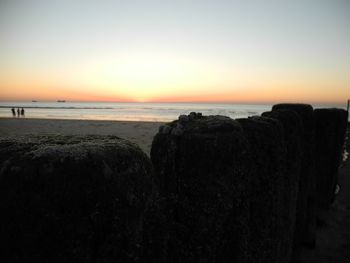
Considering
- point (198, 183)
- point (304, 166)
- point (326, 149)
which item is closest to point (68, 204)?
point (198, 183)

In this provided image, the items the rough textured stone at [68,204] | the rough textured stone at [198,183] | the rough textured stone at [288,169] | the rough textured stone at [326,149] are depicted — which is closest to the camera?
the rough textured stone at [68,204]

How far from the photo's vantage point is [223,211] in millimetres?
2141

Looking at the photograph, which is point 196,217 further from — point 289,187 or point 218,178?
point 289,187

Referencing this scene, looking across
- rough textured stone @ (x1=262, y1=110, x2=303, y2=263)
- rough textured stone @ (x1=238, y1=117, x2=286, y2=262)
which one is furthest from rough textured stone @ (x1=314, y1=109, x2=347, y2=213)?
rough textured stone @ (x1=238, y1=117, x2=286, y2=262)

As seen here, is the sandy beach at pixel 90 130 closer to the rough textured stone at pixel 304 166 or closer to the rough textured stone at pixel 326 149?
the rough textured stone at pixel 326 149

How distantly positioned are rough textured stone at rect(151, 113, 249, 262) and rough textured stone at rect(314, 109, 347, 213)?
20.6 ft

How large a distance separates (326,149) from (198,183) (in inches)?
283

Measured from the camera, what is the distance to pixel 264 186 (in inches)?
111

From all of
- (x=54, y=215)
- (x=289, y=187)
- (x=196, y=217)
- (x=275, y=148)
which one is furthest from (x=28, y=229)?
(x=289, y=187)

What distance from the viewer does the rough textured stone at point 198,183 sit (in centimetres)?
208

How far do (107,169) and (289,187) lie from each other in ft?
10.8

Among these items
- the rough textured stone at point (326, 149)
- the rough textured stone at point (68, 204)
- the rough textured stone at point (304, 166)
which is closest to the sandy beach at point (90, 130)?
the rough textured stone at point (326, 149)

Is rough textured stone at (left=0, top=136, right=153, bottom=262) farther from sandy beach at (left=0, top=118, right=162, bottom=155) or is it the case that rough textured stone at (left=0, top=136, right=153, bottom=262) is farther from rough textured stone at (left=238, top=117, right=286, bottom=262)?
sandy beach at (left=0, top=118, right=162, bottom=155)

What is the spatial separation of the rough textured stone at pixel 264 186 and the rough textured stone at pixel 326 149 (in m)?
5.12
